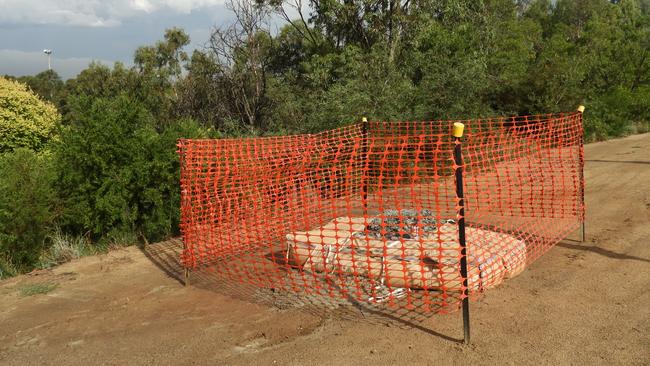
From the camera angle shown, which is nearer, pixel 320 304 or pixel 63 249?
pixel 320 304

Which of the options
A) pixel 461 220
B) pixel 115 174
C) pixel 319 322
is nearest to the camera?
pixel 461 220

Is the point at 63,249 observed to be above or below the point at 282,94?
below

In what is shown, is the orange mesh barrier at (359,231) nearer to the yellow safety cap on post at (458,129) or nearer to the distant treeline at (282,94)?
the yellow safety cap on post at (458,129)

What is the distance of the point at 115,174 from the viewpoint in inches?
339

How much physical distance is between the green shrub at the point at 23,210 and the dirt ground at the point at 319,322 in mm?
867

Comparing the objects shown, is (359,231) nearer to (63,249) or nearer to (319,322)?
(319,322)

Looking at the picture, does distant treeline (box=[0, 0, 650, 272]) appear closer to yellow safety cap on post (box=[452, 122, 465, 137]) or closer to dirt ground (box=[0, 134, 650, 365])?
dirt ground (box=[0, 134, 650, 365])

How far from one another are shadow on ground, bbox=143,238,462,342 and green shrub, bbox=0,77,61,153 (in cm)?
791

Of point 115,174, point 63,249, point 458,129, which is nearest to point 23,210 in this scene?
point 63,249

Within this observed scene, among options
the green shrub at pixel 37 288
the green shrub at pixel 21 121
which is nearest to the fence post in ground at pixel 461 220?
the green shrub at pixel 37 288

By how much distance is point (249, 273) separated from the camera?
662 centimetres

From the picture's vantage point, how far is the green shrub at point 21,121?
12602mm

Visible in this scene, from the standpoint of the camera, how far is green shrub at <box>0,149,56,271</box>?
776cm

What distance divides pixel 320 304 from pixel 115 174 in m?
4.71
